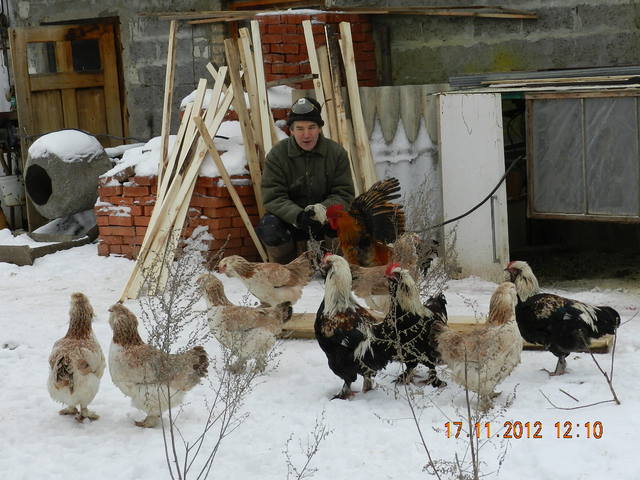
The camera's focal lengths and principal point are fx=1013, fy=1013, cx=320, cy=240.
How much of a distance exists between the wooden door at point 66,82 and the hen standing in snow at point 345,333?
626 cm

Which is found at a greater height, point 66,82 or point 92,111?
point 66,82

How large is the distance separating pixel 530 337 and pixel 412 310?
0.78 metres

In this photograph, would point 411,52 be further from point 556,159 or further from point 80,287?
point 80,287

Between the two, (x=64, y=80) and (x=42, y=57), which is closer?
(x=64, y=80)

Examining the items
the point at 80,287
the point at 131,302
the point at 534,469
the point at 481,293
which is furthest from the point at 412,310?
the point at 80,287

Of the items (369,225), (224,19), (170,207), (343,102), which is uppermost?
(224,19)

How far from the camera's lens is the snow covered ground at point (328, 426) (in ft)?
15.8

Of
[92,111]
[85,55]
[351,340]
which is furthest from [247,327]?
[85,55]

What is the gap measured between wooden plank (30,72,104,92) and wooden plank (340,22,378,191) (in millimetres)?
4101

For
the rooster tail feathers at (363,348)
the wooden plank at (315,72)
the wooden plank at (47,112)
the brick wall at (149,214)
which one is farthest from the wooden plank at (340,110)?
the wooden plank at (47,112)

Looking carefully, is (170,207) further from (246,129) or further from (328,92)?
(328,92)

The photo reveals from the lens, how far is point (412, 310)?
576 centimetres

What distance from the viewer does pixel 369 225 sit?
794 cm

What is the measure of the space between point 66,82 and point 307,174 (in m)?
4.80
